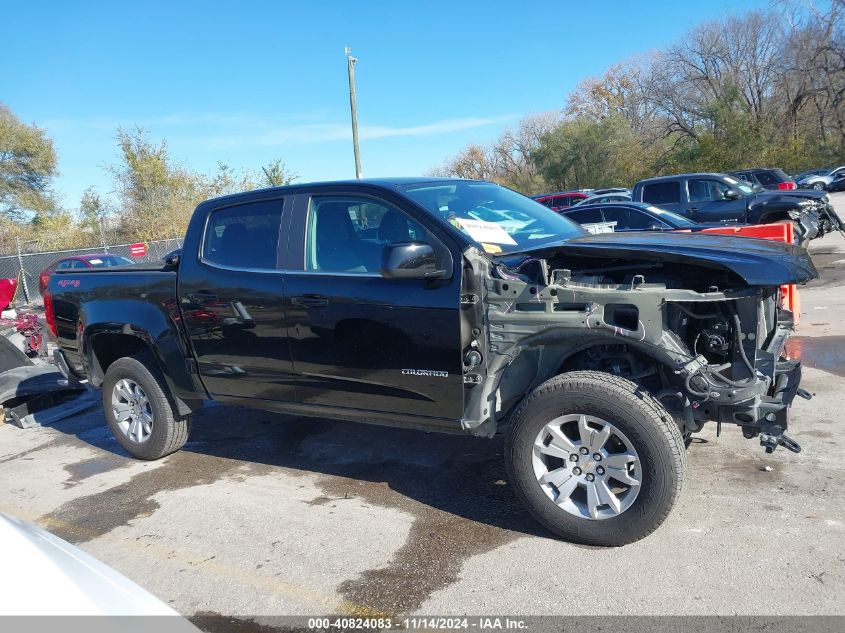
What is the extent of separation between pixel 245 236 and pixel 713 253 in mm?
2995

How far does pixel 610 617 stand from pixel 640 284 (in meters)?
1.56

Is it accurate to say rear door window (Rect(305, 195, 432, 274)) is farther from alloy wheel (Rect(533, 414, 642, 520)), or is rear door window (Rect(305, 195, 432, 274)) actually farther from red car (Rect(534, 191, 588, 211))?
red car (Rect(534, 191, 588, 211))

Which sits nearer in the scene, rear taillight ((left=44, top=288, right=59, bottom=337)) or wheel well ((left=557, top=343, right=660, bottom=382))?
wheel well ((left=557, top=343, right=660, bottom=382))

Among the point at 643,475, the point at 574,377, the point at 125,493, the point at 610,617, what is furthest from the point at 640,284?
the point at 125,493

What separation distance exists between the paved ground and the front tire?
0.56 ft

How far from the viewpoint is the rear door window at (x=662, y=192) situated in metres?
15.6

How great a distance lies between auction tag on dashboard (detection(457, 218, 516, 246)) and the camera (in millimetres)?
3855

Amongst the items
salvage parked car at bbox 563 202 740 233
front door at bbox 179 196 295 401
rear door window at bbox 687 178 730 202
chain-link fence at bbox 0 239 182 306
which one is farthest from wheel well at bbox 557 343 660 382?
chain-link fence at bbox 0 239 182 306

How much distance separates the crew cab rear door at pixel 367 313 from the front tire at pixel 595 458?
0.50 m

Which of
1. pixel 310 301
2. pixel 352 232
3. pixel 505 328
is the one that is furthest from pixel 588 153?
pixel 505 328

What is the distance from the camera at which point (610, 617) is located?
2840mm

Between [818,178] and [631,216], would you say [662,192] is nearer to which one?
[631,216]

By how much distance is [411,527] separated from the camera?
380cm

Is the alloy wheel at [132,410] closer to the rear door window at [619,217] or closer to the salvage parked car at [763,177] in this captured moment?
the rear door window at [619,217]
